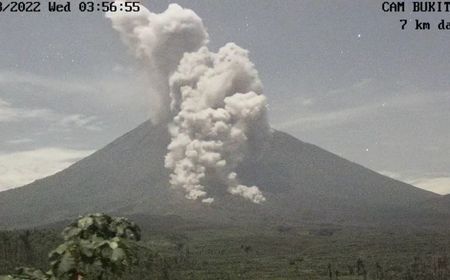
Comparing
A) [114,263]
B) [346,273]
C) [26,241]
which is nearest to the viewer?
[114,263]

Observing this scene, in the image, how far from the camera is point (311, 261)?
183000mm

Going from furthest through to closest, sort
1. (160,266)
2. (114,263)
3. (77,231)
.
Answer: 1. (160,266)
2. (77,231)
3. (114,263)

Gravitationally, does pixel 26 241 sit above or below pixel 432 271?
above

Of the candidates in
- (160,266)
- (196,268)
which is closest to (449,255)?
(196,268)

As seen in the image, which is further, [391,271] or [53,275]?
[391,271]

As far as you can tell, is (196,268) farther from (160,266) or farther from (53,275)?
(53,275)

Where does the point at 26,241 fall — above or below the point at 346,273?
above

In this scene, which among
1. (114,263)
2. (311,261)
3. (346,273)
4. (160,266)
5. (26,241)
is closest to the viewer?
(114,263)

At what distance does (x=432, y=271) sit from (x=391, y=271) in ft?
34.6

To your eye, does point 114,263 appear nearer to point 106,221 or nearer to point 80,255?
point 80,255

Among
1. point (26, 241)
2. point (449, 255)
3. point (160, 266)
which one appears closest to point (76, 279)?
point (26, 241)

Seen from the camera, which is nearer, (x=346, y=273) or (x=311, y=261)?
(x=346, y=273)

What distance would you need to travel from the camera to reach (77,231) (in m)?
6.59

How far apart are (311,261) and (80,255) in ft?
601
